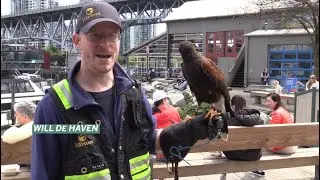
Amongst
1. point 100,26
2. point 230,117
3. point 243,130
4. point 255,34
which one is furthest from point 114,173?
point 255,34

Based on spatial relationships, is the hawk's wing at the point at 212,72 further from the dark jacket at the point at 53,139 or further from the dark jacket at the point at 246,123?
the dark jacket at the point at 53,139

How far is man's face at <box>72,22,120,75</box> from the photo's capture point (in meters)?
1.45

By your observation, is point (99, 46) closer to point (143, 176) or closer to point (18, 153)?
point (143, 176)

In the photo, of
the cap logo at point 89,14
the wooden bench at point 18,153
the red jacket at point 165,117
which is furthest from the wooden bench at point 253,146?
the cap logo at point 89,14

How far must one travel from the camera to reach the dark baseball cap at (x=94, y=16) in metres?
1.43

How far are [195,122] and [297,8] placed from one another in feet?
44.4

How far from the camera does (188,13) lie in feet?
92.9

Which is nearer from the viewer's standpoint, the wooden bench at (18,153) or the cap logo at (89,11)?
the cap logo at (89,11)

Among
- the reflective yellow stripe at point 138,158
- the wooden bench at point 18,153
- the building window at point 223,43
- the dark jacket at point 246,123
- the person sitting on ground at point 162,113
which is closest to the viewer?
the reflective yellow stripe at point 138,158

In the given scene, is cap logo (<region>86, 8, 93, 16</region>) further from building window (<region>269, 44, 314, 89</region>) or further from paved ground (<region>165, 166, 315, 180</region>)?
building window (<region>269, 44, 314, 89</region>)

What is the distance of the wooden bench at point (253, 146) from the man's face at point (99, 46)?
1.59m

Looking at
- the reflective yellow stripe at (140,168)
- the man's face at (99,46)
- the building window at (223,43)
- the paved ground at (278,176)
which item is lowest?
the paved ground at (278,176)

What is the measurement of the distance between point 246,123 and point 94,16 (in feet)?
7.08

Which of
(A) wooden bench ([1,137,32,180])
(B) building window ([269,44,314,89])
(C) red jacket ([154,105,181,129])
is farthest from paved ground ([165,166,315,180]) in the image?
(B) building window ([269,44,314,89])
